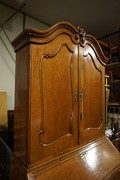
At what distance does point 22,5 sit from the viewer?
178cm

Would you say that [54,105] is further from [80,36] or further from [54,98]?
[80,36]

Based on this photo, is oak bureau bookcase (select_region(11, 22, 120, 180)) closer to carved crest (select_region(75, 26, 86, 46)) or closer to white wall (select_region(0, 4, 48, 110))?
carved crest (select_region(75, 26, 86, 46))

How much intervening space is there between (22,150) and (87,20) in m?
2.25

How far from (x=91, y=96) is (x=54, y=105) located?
464mm

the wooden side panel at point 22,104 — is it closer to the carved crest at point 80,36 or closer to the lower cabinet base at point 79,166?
the lower cabinet base at point 79,166

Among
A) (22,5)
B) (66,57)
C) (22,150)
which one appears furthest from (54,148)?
(22,5)

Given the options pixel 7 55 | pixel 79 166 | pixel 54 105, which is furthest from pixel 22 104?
pixel 7 55

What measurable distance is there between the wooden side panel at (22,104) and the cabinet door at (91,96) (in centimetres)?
47

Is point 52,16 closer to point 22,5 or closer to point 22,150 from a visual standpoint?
point 22,5

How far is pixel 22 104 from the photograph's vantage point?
2.60 ft

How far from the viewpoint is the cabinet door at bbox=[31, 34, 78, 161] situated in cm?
76

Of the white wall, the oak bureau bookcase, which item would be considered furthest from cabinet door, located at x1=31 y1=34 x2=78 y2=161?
the white wall

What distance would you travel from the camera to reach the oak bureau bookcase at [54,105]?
2.45 ft

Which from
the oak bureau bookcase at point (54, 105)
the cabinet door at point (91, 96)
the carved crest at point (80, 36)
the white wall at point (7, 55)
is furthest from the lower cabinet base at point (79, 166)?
the white wall at point (7, 55)
